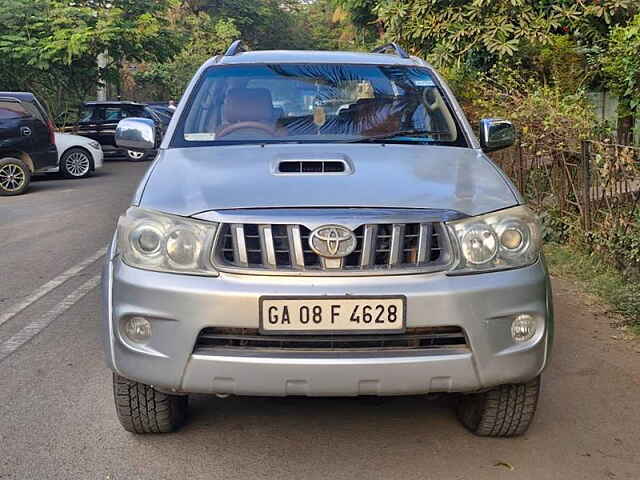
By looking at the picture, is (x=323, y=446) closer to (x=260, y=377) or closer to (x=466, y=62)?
(x=260, y=377)

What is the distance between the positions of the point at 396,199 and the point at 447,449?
1.16m

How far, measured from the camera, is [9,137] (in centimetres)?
1432

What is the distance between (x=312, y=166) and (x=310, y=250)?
2.04 feet

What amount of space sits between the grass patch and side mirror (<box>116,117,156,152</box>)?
3.33 meters

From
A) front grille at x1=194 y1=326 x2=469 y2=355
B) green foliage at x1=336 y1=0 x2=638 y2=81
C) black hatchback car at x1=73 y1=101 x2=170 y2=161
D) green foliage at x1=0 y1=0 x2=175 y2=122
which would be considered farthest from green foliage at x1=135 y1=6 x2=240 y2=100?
front grille at x1=194 y1=326 x2=469 y2=355

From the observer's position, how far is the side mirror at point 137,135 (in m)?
5.04

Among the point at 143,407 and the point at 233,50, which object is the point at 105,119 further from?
the point at 143,407

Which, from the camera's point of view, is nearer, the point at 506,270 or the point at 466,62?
the point at 506,270

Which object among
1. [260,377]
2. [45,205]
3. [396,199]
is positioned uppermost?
[396,199]

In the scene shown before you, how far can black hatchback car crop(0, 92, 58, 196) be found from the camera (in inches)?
562

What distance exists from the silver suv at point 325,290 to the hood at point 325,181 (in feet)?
0.03

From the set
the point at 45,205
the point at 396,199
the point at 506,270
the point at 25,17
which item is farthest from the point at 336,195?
the point at 25,17

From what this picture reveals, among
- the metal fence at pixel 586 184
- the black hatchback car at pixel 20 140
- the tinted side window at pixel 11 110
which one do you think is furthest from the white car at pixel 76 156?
the metal fence at pixel 586 184

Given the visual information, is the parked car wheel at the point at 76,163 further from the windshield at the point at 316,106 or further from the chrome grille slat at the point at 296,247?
the chrome grille slat at the point at 296,247
